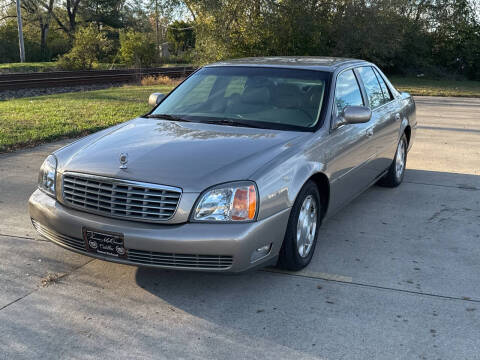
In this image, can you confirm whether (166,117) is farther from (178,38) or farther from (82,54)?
(178,38)

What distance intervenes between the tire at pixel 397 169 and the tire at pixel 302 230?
2.44 m

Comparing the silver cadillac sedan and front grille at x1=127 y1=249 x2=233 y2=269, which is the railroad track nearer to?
the silver cadillac sedan

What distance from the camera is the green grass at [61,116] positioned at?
9.26 meters

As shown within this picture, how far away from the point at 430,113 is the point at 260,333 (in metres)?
12.8

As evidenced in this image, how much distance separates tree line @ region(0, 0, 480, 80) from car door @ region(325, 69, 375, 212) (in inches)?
791

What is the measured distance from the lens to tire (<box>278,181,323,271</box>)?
4000 mm

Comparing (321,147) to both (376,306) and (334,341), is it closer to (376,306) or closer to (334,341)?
(376,306)

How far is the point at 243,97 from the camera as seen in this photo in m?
5.03

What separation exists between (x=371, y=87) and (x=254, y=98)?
174cm

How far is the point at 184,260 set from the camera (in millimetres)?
3555

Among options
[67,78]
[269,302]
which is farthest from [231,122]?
[67,78]

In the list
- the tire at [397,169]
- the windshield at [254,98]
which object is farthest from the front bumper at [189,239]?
the tire at [397,169]

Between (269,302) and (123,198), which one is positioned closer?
(123,198)

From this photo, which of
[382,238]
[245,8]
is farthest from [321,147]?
[245,8]
